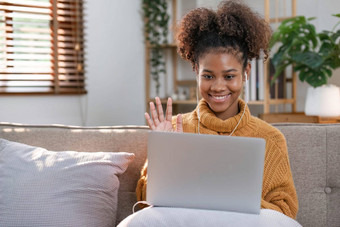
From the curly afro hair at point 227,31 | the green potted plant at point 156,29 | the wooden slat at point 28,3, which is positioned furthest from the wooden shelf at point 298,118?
the wooden slat at point 28,3

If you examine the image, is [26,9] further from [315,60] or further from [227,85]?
[227,85]

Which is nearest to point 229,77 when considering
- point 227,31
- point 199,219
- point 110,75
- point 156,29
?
point 227,31

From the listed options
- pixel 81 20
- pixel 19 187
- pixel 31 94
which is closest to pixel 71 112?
pixel 31 94

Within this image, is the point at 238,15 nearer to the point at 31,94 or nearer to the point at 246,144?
the point at 246,144

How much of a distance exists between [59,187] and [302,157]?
768 mm

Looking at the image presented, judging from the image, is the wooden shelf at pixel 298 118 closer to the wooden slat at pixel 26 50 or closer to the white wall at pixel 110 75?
the white wall at pixel 110 75

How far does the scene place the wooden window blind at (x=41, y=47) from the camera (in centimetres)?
298

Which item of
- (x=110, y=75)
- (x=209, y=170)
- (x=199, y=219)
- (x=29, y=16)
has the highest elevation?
(x=29, y=16)

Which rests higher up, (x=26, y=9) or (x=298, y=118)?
(x=26, y=9)

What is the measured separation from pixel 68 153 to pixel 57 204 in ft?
0.62

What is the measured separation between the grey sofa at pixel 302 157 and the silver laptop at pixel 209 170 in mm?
437

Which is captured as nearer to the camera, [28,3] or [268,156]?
[268,156]

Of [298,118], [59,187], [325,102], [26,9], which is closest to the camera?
[59,187]

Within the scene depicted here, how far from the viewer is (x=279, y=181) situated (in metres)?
1.34
